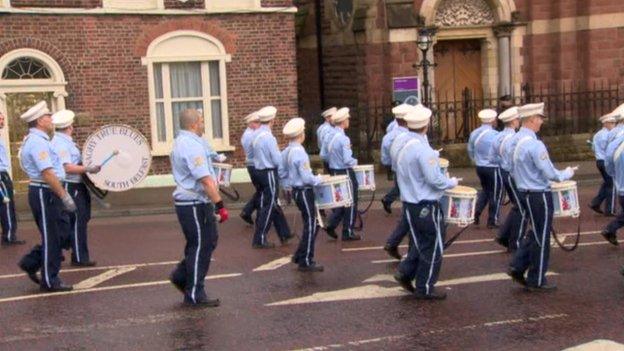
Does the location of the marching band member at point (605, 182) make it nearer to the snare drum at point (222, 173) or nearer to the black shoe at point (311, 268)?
the snare drum at point (222, 173)

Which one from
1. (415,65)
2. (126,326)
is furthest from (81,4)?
(126,326)

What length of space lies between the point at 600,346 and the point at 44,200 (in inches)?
222

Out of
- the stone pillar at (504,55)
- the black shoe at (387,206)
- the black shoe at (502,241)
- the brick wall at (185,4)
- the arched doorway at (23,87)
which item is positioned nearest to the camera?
the black shoe at (502,241)

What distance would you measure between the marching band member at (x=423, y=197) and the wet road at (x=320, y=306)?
327 millimetres

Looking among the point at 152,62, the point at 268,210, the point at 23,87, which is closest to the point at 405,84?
the point at 152,62

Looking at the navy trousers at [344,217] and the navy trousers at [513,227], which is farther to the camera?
the navy trousers at [344,217]

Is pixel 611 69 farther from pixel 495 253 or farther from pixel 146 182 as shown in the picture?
pixel 495 253

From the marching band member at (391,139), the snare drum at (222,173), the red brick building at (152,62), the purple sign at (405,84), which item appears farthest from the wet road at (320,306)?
the purple sign at (405,84)

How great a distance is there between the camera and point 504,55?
88.3 feet

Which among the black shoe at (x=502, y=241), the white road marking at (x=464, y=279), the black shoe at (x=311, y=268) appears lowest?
the white road marking at (x=464, y=279)

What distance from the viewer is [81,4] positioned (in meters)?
21.2

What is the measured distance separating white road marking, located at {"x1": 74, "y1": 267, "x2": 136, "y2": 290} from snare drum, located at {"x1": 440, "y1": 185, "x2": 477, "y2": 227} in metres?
3.88

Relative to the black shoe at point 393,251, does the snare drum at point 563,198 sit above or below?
above

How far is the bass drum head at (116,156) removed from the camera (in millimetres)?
12625
